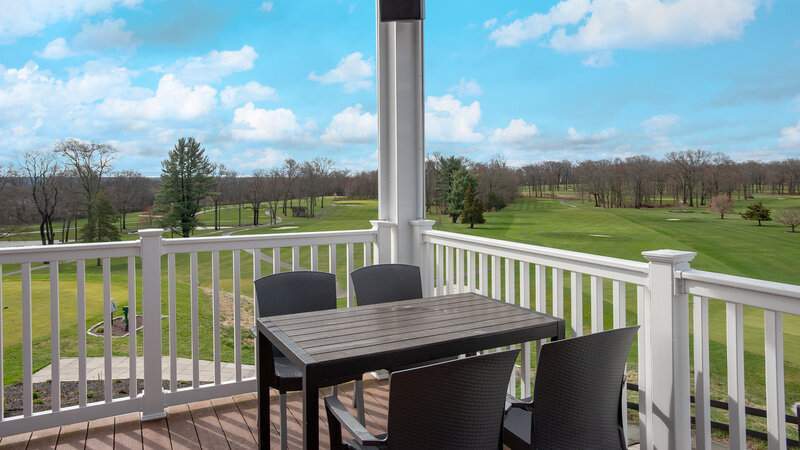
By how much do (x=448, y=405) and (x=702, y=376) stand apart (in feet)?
4.02

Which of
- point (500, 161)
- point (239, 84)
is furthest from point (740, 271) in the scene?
point (239, 84)

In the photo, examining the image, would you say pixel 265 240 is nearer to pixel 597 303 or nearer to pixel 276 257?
Answer: pixel 276 257

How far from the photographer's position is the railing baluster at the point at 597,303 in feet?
8.06

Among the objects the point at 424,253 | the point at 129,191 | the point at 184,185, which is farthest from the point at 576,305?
the point at 129,191

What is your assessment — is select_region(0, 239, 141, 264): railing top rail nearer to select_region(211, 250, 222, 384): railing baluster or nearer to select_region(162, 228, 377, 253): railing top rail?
A: select_region(162, 228, 377, 253): railing top rail

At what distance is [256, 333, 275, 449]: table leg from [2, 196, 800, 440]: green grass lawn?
57.0 inches

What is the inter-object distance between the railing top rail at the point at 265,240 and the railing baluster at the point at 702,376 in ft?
7.93

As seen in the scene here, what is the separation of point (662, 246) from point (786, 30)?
119 cm

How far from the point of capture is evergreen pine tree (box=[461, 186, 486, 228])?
3.73 metres

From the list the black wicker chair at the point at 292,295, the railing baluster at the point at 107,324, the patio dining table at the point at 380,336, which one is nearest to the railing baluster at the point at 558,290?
the patio dining table at the point at 380,336

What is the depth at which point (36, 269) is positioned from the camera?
313cm

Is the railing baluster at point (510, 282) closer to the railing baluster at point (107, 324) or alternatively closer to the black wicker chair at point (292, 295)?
the black wicker chair at point (292, 295)

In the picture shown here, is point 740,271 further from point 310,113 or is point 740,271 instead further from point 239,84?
point 239,84

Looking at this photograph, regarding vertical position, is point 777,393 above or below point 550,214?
below
